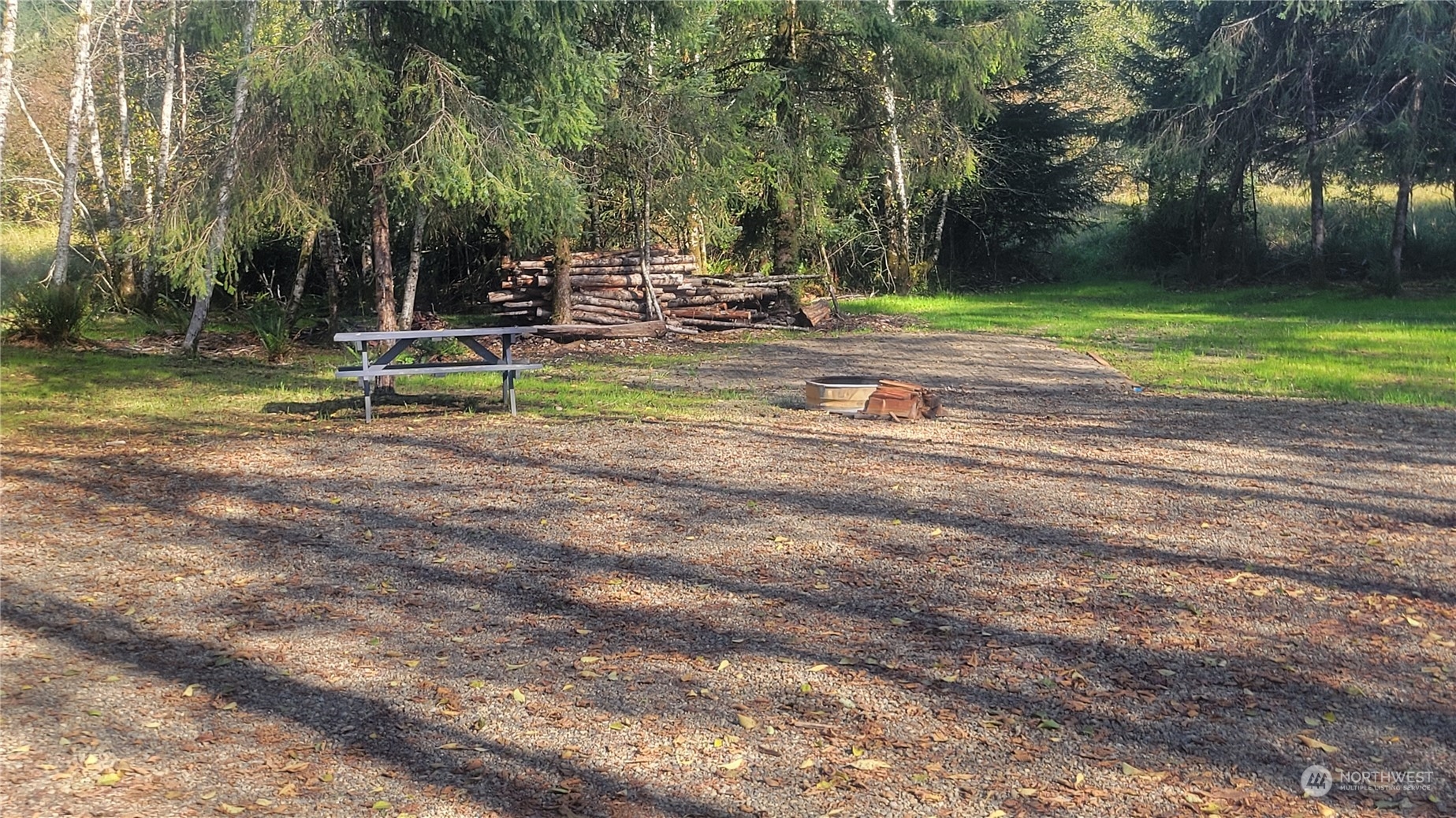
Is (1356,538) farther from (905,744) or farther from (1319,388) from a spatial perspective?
(1319,388)

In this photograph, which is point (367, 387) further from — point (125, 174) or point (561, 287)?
point (125, 174)

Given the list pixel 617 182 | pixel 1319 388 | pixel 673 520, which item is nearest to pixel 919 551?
pixel 673 520

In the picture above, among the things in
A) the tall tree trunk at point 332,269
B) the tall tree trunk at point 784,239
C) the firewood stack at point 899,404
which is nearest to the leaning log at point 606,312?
the tall tree trunk at point 784,239

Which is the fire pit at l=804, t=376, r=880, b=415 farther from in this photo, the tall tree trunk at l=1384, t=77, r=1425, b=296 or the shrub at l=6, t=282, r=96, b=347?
the tall tree trunk at l=1384, t=77, r=1425, b=296

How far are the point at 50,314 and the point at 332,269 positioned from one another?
12.4ft

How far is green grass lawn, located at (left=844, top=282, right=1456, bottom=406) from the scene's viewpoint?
1243 cm

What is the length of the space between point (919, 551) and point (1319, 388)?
748cm

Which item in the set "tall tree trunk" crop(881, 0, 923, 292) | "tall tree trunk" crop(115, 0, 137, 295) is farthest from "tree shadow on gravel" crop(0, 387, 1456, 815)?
"tall tree trunk" crop(881, 0, 923, 292)

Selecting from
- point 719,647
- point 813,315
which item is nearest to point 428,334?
point 719,647

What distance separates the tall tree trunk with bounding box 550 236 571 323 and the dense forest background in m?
0.93

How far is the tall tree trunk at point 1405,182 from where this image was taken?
21.9m

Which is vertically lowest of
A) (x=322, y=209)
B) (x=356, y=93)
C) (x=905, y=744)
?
(x=905, y=744)

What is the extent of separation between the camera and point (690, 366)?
14.6 metres

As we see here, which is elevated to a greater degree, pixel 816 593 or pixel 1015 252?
pixel 1015 252
